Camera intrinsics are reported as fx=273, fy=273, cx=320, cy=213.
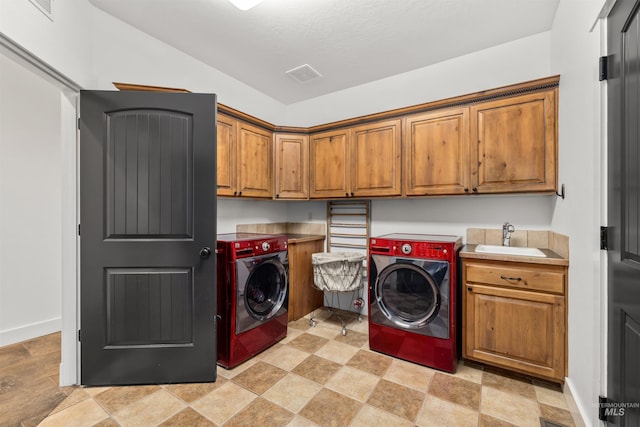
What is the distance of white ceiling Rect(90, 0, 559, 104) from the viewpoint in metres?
2.03

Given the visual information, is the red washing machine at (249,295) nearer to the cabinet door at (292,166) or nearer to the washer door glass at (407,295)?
the cabinet door at (292,166)

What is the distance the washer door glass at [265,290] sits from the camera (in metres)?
2.31

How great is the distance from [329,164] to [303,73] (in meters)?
1.04

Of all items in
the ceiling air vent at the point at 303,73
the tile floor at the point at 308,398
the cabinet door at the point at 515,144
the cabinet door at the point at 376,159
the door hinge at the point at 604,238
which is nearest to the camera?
the door hinge at the point at 604,238

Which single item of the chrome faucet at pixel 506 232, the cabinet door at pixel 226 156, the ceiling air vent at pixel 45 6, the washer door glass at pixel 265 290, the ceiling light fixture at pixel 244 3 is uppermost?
the ceiling light fixture at pixel 244 3

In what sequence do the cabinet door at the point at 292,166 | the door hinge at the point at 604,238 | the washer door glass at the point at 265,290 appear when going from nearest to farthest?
the door hinge at the point at 604,238 → the washer door glass at the point at 265,290 → the cabinet door at the point at 292,166

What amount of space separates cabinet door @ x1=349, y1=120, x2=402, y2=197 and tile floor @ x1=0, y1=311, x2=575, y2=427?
61.6 inches

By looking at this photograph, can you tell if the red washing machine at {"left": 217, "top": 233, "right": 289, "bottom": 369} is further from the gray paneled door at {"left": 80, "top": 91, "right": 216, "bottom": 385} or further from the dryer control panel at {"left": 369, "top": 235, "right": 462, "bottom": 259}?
the dryer control panel at {"left": 369, "top": 235, "right": 462, "bottom": 259}

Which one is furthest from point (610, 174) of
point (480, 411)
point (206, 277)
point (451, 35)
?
point (206, 277)

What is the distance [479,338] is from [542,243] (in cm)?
99

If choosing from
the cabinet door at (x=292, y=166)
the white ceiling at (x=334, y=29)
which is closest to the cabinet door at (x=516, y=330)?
the cabinet door at (x=292, y=166)

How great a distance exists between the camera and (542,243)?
231 cm

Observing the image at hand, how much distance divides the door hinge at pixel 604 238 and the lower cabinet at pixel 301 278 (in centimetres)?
233

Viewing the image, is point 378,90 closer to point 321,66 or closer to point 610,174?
point 321,66
